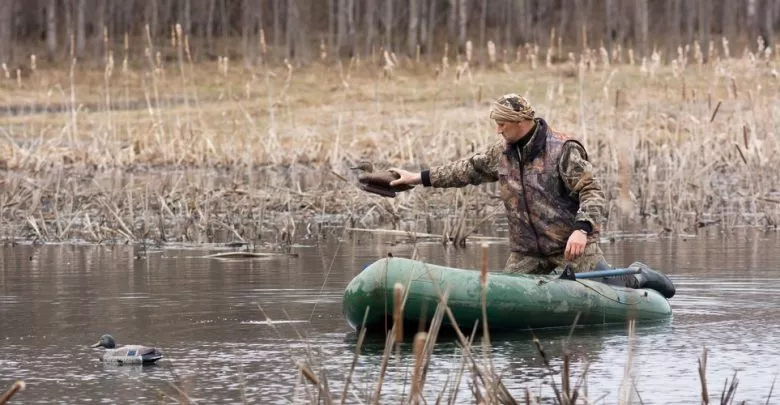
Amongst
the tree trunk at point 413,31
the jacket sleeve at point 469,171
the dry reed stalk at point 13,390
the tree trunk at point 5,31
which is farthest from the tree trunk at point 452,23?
the dry reed stalk at point 13,390

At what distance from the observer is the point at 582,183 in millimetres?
8773

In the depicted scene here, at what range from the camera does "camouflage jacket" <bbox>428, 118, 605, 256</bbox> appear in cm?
888

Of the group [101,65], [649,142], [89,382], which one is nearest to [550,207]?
[89,382]

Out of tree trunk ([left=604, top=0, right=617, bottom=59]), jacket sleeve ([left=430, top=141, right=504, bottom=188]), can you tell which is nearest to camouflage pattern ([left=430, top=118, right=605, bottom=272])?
jacket sleeve ([left=430, top=141, right=504, bottom=188])

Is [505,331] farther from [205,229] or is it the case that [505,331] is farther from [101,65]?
[101,65]

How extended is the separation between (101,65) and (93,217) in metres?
25.3

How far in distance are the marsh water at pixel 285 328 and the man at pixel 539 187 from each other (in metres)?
0.53

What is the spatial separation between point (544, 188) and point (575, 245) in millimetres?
693

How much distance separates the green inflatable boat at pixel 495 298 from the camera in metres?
8.29

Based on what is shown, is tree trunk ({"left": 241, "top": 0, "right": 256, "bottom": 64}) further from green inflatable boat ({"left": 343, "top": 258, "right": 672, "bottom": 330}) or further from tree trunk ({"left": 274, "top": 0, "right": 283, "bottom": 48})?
green inflatable boat ({"left": 343, "top": 258, "right": 672, "bottom": 330})

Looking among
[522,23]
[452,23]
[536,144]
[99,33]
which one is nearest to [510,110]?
[536,144]

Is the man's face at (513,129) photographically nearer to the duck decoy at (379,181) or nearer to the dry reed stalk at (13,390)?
the duck decoy at (379,181)

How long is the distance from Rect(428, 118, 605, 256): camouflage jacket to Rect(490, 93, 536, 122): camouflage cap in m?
0.17

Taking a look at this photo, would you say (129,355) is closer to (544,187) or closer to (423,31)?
(544,187)
